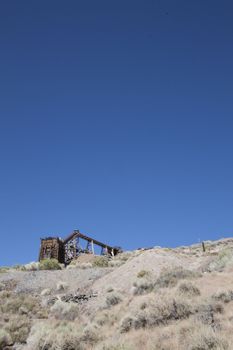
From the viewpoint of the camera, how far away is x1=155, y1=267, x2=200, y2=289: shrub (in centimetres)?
2192

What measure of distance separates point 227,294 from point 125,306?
228 inches

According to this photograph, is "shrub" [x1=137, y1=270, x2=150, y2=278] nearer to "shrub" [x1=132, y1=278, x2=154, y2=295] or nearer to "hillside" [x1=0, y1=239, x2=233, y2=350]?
"hillside" [x1=0, y1=239, x2=233, y2=350]

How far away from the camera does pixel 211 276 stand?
2258cm

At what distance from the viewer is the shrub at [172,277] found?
863 inches

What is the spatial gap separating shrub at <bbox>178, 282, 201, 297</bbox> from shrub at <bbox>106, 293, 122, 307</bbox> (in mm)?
4164

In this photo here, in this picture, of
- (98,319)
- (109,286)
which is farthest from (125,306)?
(109,286)

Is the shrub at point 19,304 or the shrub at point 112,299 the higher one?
the shrub at point 19,304

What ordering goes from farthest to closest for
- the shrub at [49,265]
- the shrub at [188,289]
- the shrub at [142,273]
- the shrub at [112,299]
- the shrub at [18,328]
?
1. the shrub at [49,265]
2. the shrub at [142,273]
3. the shrub at [112,299]
4. the shrub at [188,289]
5. the shrub at [18,328]

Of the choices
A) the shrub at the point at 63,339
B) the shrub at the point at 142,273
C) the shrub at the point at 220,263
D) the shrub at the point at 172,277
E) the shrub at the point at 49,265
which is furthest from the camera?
the shrub at the point at 49,265

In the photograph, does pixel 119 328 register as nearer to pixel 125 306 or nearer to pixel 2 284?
pixel 125 306

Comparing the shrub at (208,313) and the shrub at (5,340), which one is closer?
the shrub at (208,313)

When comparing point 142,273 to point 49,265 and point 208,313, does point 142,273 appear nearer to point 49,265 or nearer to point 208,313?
point 208,313

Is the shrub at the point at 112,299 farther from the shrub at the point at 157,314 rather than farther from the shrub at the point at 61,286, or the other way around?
the shrub at the point at 61,286

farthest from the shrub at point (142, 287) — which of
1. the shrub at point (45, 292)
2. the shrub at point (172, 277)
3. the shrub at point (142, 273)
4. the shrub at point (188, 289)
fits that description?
the shrub at point (45, 292)
